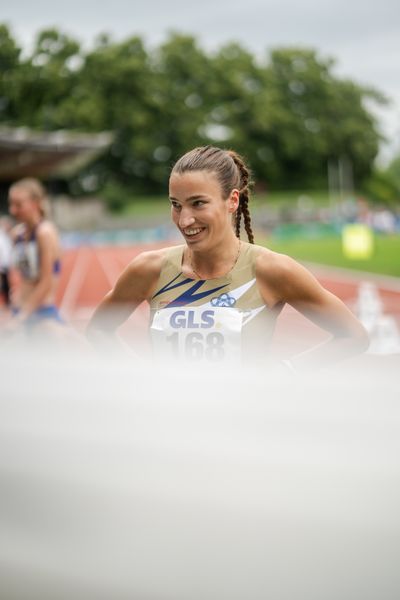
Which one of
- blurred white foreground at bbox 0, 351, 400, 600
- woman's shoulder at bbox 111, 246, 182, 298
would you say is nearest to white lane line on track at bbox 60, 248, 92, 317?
woman's shoulder at bbox 111, 246, 182, 298

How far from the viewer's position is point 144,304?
7.64 feet

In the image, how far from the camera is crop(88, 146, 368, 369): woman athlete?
1.91 meters

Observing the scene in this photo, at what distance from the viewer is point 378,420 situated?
0.84 meters

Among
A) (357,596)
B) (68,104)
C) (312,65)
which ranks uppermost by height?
(312,65)

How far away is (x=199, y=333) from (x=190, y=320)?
4 cm

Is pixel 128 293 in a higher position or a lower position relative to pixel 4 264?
lower

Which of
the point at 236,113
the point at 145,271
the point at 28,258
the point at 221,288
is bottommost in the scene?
the point at 221,288

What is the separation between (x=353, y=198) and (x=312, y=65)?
1564cm

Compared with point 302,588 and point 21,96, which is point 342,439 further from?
point 21,96

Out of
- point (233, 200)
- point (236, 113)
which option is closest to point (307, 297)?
point (233, 200)

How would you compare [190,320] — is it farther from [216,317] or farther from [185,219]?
[185,219]

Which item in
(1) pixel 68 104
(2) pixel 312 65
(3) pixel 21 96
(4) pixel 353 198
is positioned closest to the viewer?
(3) pixel 21 96

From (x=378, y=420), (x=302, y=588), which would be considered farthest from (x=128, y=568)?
(x=378, y=420)

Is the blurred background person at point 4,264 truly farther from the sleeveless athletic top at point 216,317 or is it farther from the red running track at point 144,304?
the sleeveless athletic top at point 216,317
